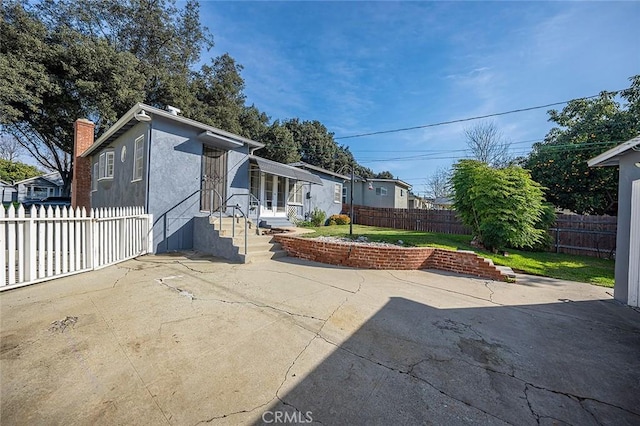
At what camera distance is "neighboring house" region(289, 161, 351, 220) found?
1530 cm

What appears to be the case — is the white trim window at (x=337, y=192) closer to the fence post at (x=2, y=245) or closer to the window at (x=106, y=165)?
the window at (x=106, y=165)

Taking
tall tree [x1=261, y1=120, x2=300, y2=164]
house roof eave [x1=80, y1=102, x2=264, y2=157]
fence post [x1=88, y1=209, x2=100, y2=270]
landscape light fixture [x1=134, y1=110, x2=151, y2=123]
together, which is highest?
tall tree [x1=261, y1=120, x2=300, y2=164]

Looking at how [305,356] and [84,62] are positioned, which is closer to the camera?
[305,356]

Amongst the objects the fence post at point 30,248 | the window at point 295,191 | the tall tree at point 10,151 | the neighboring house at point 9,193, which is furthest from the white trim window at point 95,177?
the tall tree at point 10,151

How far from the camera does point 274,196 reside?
13.5 meters

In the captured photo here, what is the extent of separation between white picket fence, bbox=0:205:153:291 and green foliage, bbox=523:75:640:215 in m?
19.3

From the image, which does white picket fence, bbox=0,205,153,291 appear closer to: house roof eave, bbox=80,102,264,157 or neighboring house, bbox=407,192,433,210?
house roof eave, bbox=80,102,264,157

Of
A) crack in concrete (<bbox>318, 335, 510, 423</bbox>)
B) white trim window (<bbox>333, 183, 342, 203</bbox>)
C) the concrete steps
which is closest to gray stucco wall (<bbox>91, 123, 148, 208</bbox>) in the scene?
the concrete steps

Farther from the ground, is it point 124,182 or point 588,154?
point 588,154

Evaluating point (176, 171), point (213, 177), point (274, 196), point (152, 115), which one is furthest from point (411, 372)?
point (274, 196)

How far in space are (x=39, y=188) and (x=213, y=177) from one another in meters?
42.7

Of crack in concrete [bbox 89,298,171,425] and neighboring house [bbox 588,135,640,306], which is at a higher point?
neighboring house [bbox 588,135,640,306]

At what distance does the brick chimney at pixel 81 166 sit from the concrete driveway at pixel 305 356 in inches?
488

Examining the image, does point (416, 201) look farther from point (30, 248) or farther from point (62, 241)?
point (30, 248)
